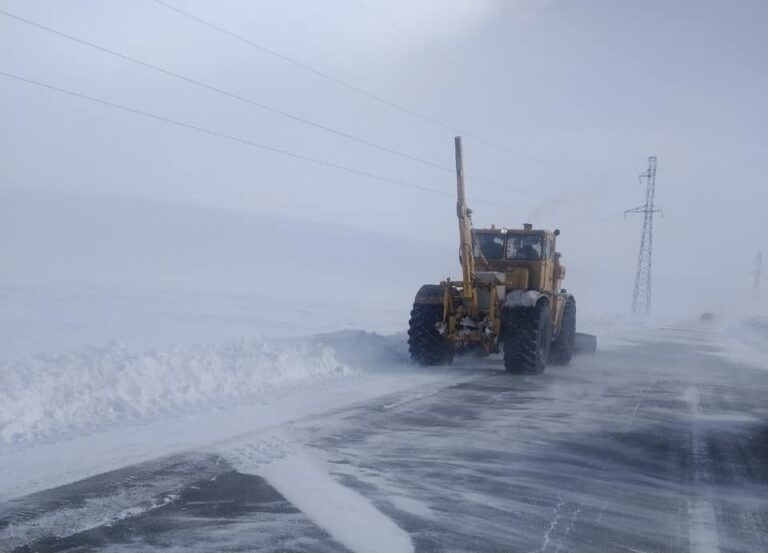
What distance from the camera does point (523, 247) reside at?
17.7 m

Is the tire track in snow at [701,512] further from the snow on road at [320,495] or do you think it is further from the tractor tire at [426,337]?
the tractor tire at [426,337]

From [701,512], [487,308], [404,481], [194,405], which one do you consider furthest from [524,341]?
[701,512]

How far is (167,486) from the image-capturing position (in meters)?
6.58

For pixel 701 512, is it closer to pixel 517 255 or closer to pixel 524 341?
pixel 524 341

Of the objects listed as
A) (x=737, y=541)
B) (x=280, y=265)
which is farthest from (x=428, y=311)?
(x=280, y=265)

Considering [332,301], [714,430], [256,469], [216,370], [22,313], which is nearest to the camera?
[256,469]

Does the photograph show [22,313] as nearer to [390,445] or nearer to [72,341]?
[72,341]

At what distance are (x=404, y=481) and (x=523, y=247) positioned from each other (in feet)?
36.9

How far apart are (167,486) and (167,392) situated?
14.3 feet

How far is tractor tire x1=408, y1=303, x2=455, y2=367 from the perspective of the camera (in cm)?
1614

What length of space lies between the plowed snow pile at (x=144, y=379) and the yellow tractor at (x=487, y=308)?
4.84 feet

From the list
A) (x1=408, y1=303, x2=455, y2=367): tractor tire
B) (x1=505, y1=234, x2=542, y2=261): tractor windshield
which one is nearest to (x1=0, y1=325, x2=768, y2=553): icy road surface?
(x1=408, y1=303, x2=455, y2=367): tractor tire

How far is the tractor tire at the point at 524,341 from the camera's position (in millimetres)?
15492

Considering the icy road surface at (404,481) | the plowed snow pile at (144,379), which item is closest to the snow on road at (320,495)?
the icy road surface at (404,481)
